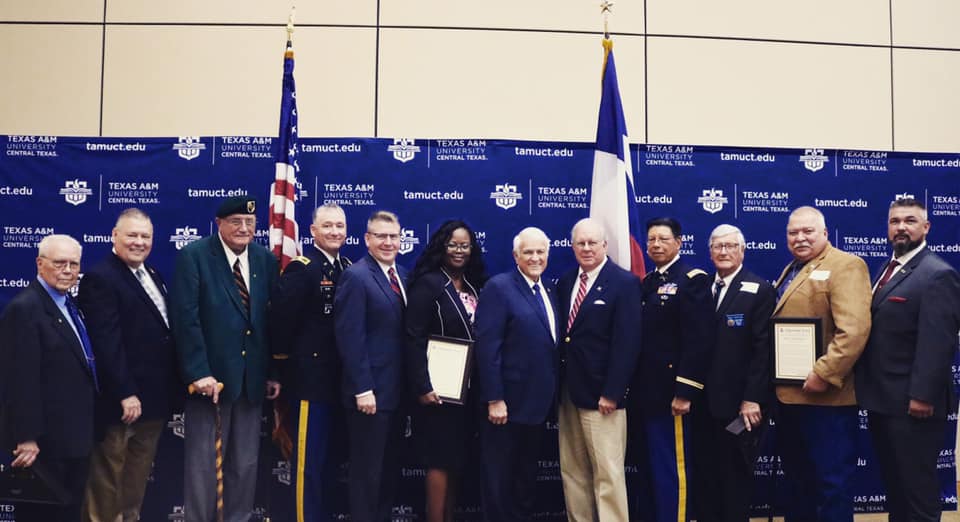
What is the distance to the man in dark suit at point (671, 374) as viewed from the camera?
171 inches

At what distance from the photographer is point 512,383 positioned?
4336 mm

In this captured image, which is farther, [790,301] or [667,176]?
[667,176]

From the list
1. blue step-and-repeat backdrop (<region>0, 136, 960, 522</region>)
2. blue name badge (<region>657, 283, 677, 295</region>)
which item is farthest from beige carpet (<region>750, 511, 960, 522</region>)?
blue name badge (<region>657, 283, 677, 295</region>)

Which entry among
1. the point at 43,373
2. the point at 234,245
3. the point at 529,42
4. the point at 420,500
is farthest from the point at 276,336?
the point at 529,42

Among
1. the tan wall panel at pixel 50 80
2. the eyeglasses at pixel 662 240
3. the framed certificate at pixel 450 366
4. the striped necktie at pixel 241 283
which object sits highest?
the tan wall panel at pixel 50 80

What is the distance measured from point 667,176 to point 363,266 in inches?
99.7

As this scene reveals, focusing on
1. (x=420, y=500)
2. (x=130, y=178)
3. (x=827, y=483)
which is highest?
(x=130, y=178)

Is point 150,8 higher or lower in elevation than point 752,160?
higher

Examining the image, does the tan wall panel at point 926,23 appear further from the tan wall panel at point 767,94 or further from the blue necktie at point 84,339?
Answer: the blue necktie at point 84,339

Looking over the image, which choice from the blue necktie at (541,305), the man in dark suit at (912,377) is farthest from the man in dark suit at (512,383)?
the man in dark suit at (912,377)

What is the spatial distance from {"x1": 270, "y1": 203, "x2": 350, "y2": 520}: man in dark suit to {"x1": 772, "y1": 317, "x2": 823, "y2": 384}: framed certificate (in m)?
2.71

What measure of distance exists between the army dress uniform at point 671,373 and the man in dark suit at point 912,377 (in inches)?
39.2

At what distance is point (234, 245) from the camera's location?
4.50 meters

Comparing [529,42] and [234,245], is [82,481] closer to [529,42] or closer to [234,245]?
[234,245]
